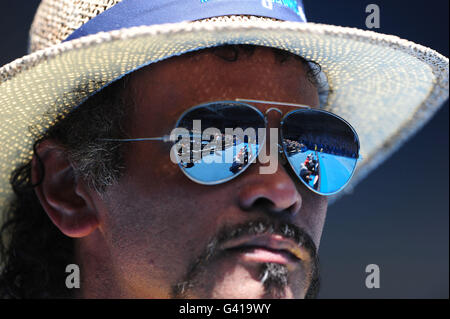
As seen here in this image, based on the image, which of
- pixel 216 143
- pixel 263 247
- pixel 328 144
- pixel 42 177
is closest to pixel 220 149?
pixel 216 143

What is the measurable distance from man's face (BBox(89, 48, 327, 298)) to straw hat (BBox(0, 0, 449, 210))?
84 millimetres

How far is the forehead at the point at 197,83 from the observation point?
1578 millimetres

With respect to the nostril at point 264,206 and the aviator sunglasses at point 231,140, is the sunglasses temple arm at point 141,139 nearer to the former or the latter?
the aviator sunglasses at point 231,140

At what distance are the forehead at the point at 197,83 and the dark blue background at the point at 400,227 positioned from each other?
1.80 meters

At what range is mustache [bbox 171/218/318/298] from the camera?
4.93 feet

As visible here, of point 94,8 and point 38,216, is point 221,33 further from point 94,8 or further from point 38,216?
point 38,216

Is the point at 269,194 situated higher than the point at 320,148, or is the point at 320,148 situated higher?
the point at 320,148

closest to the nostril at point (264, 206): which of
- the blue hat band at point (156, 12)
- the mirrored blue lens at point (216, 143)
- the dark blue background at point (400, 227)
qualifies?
the mirrored blue lens at point (216, 143)

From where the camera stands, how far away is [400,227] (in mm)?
3283

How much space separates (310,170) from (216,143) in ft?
1.13

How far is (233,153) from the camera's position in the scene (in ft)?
4.98

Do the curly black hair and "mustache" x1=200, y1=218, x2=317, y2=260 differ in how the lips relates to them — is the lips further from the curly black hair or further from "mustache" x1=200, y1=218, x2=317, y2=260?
the curly black hair

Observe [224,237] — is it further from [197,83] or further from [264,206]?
[197,83]

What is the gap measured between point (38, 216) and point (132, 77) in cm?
74
